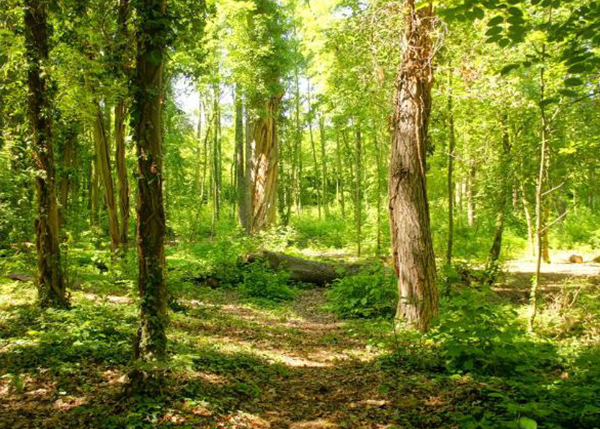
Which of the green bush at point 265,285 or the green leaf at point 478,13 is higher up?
the green leaf at point 478,13

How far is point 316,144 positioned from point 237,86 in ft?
68.5

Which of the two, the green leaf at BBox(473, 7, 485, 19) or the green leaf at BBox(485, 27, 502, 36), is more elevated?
the green leaf at BBox(473, 7, 485, 19)

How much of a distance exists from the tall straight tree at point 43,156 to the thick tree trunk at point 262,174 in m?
9.78

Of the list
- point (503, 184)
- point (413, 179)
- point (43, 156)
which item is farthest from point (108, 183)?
point (503, 184)

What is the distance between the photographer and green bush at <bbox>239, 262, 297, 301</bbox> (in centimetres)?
1004

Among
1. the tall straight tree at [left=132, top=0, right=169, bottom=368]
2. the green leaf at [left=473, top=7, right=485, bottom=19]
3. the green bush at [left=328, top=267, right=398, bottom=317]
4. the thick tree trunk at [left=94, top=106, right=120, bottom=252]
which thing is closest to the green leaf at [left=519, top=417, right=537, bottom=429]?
the tall straight tree at [left=132, top=0, right=169, bottom=368]

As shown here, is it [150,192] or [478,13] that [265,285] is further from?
[478,13]

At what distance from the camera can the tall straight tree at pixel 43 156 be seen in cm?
595

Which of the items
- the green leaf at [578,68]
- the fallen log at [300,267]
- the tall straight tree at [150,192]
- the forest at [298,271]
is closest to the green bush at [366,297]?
the forest at [298,271]

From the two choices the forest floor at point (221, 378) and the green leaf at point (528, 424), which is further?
the forest floor at point (221, 378)

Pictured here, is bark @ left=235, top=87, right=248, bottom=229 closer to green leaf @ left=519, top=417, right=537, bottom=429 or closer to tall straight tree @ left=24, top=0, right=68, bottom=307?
tall straight tree @ left=24, top=0, right=68, bottom=307

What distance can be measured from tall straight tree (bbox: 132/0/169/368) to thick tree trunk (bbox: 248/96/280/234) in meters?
12.0

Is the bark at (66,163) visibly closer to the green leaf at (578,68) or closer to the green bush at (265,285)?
the green bush at (265,285)

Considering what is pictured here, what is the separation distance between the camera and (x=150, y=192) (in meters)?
3.72
